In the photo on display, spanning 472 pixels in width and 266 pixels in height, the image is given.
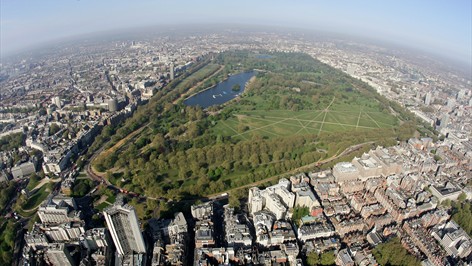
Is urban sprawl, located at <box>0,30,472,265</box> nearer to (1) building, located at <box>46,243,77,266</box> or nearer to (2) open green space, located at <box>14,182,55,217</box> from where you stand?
(1) building, located at <box>46,243,77,266</box>

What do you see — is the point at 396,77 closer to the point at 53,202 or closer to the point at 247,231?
the point at 247,231

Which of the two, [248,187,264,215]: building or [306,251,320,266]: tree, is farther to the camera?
[248,187,264,215]: building

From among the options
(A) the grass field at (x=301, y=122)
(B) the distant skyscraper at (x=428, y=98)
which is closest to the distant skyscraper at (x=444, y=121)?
(A) the grass field at (x=301, y=122)

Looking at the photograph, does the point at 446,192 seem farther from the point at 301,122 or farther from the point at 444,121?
the point at 444,121

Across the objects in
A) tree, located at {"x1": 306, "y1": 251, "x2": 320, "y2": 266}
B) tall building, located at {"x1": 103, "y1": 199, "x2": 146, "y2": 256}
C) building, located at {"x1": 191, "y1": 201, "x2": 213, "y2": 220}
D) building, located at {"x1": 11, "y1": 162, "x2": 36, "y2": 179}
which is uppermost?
tall building, located at {"x1": 103, "y1": 199, "x2": 146, "y2": 256}

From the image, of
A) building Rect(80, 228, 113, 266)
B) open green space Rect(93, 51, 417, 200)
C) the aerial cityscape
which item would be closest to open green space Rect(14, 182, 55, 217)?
the aerial cityscape

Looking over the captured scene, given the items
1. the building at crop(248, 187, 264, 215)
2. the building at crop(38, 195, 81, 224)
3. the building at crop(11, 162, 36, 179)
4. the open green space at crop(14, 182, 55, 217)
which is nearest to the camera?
the building at crop(38, 195, 81, 224)
